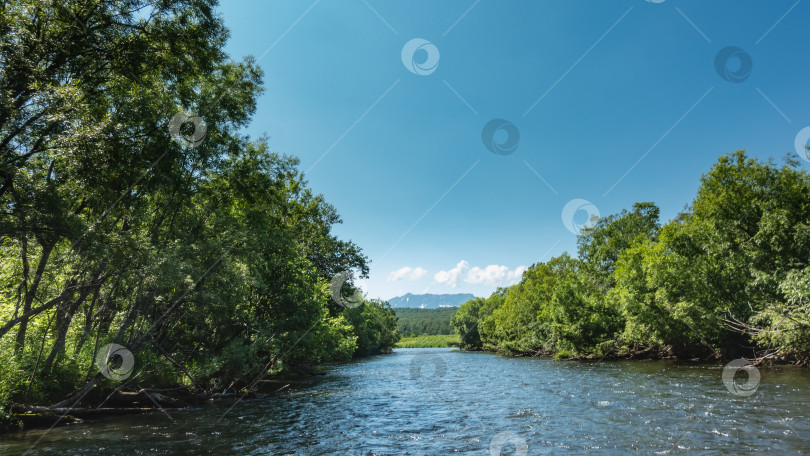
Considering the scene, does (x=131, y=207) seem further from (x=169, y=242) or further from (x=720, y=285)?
(x=720, y=285)

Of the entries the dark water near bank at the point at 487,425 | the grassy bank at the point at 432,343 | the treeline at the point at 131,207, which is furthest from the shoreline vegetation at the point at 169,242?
the grassy bank at the point at 432,343

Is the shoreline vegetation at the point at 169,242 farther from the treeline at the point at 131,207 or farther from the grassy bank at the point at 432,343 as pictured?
the grassy bank at the point at 432,343

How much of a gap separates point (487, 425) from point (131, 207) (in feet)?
56.3

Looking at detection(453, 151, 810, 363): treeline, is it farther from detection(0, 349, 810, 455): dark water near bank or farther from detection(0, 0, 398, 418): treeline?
detection(0, 0, 398, 418): treeline

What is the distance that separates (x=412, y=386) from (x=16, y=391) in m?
20.0

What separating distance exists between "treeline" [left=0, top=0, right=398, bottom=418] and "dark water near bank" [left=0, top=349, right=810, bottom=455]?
130 inches

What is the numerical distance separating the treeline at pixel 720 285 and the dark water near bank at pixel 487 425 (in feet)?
15.8

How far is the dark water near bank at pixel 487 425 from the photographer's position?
33.3 feet

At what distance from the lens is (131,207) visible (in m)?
15.9

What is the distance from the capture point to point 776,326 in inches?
808

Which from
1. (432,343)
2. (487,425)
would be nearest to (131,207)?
(487,425)

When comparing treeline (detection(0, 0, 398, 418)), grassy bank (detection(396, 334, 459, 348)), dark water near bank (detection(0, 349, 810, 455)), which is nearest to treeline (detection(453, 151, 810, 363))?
dark water near bank (detection(0, 349, 810, 455))

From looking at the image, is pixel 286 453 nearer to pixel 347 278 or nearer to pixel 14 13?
pixel 14 13

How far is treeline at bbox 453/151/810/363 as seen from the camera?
22.8m
